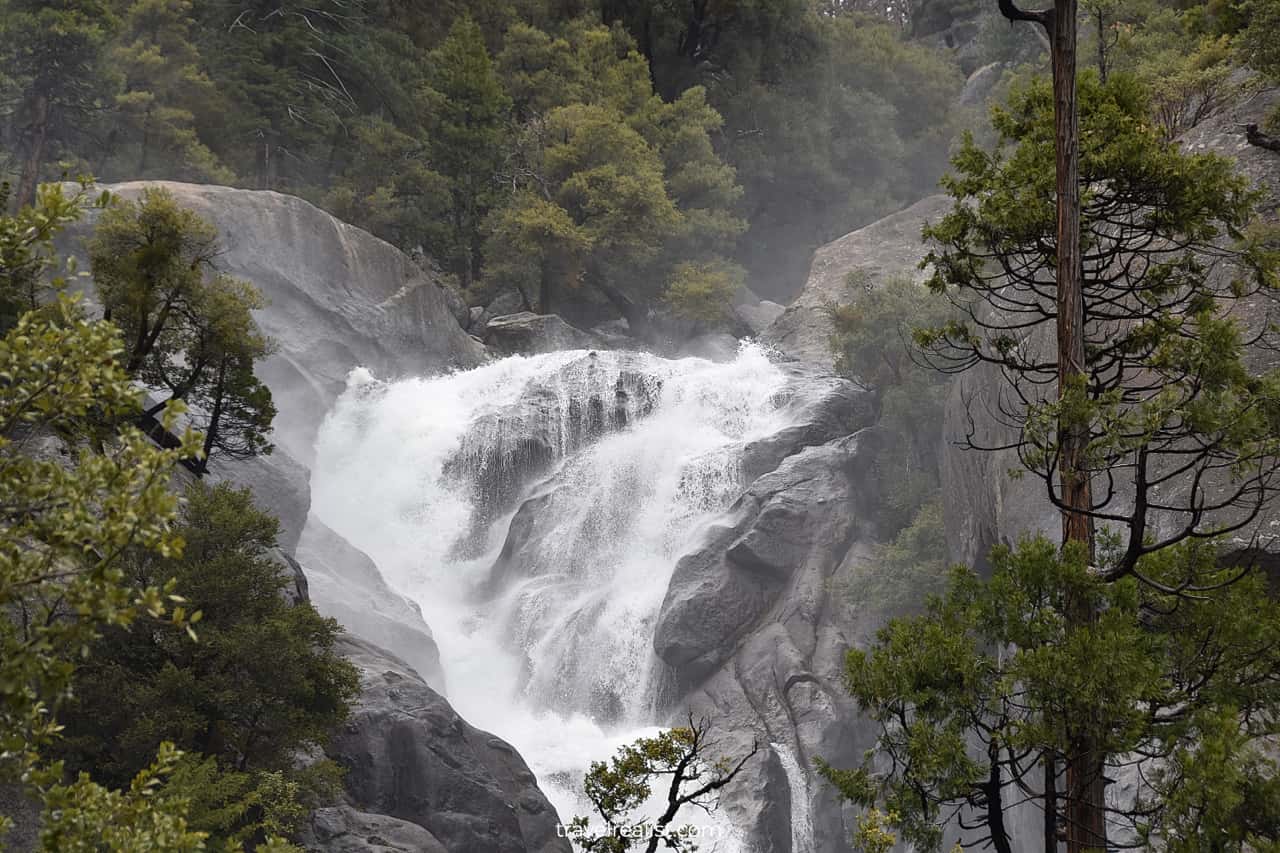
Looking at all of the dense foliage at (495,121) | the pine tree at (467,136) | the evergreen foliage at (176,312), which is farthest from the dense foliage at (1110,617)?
the pine tree at (467,136)

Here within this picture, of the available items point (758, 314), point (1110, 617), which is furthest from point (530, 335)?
point (1110, 617)

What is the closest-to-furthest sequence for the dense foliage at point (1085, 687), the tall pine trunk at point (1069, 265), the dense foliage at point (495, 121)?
1. the dense foliage at point (1085, 687)
2. the tall pine trunk at point (1069, 265)
3. the dense foliage at point (495, 121)

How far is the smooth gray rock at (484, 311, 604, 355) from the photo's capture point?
38.6 meters

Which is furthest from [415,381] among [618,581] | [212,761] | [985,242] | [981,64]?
[981,64]

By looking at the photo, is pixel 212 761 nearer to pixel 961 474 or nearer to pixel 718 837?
pixel 718 837

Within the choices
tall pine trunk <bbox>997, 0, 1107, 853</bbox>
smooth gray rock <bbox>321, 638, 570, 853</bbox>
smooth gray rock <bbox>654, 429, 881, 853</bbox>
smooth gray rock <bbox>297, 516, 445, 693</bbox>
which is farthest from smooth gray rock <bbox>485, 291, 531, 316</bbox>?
tall pine trunk <bbox>997, 0, 1107, 853</bbox>

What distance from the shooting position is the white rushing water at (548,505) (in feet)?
79.6

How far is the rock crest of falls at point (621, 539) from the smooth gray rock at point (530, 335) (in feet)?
11.8

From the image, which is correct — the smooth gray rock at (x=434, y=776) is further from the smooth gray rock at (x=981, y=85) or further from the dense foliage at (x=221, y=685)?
the smooth gray rock at (x=981, y=85)

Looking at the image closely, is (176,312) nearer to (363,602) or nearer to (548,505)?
(363,602)

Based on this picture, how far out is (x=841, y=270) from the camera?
39.8m

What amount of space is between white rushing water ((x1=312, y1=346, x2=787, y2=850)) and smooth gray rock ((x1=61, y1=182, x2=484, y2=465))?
929 millimetres

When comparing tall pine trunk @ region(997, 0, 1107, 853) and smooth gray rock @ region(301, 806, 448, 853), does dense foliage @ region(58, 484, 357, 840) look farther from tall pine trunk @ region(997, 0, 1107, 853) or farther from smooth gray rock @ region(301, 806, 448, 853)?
tall pine trunk @ region(997, 0, 1107, 853)

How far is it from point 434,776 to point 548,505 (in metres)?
12.1
